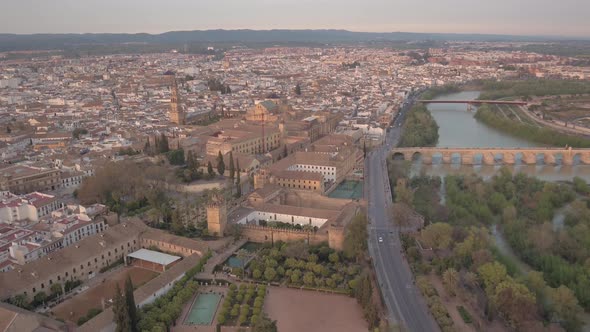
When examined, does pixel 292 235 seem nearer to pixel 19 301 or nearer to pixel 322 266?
pixel 322 266

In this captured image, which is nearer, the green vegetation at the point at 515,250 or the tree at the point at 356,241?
the green vegetation at the point at 515,250

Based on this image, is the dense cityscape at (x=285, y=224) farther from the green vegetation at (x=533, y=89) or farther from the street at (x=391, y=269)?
the green vegetation at (x=533, y=89)

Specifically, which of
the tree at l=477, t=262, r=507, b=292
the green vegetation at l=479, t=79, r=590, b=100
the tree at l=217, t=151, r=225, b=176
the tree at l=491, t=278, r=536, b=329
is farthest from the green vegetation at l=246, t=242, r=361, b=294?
the green vegetation at l=479, t=79, r=590, b=100

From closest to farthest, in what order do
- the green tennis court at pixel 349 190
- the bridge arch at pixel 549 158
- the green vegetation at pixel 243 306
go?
the green vegetation at pixel 243 306 < the green tennis court at pixel 349 190 < the bridge arch at pixel 549 158

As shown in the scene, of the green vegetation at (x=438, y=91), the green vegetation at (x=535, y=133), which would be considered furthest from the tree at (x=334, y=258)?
the green vegetation at (x=438, y=91)

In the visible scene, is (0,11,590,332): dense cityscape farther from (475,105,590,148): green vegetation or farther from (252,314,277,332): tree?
(475,105,590,148): green vegetation

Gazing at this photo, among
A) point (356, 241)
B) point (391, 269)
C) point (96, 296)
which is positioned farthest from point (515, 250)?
point (96, 296)
